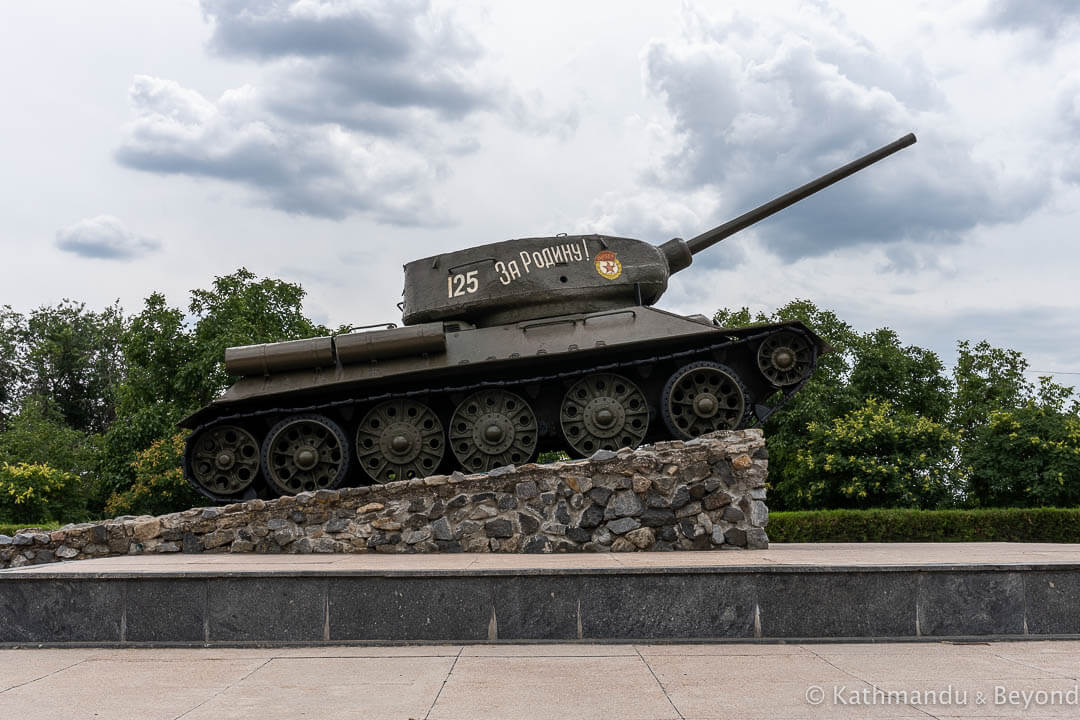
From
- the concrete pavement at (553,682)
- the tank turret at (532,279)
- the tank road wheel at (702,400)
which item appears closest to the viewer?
the concrete pavement at (553,682)

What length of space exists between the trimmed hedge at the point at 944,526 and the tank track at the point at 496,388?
4759 mm

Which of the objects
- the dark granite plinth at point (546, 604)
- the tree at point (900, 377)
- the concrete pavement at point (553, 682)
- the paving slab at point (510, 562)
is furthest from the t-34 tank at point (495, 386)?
the tree at point (900, 377)

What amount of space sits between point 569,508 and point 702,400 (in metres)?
2.86

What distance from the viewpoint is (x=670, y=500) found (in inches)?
460

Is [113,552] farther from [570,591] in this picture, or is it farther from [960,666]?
[960,666]

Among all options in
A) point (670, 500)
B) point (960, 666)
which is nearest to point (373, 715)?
point (960, 666)

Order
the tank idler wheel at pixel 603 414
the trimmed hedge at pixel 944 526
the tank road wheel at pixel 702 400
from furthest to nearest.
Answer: the trimmed hedge at pixel 944 526 < the tank idler wheel at pixel 603 414 < the tank road wheel at pixel 702 400

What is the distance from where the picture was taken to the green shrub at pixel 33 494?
26.2m

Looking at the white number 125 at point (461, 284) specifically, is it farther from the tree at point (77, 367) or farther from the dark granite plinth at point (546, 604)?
the tree at point (77, 367)

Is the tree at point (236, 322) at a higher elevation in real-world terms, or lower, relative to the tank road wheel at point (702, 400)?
higher

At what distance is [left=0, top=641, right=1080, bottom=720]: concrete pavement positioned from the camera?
5.29 metres

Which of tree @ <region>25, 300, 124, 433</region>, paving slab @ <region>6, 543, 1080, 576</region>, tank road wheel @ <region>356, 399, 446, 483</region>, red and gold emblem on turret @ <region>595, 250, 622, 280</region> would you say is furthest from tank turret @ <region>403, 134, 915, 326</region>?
tree @ <region>25, 300, 124, 433</region>

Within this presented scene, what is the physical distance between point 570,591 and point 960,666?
2.97 meters

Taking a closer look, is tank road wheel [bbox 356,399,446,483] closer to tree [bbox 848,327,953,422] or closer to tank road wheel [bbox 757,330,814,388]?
tank road wheel [bbox 757,330,814,388]
